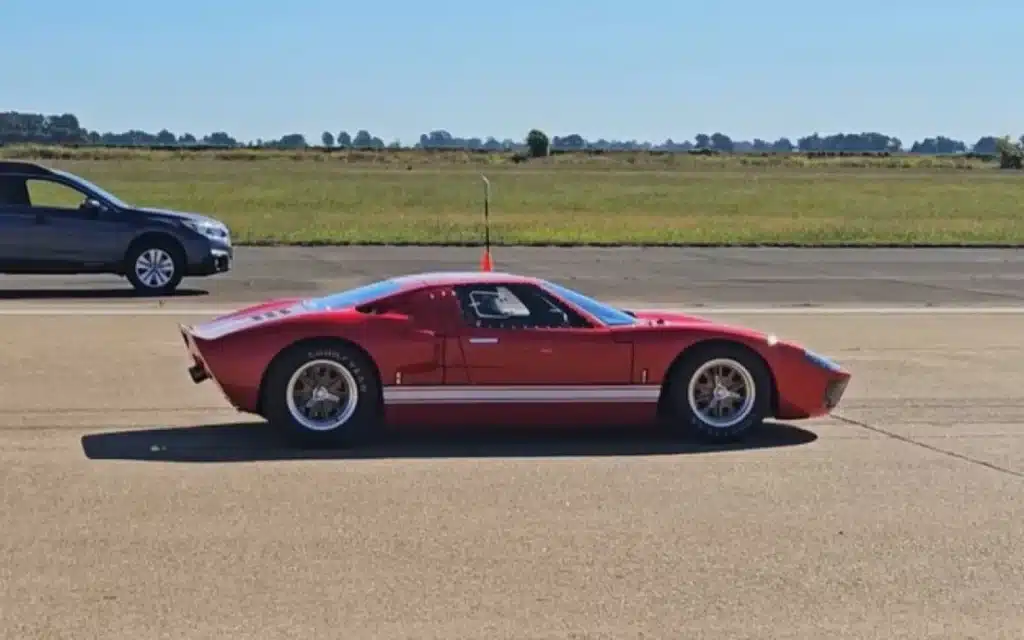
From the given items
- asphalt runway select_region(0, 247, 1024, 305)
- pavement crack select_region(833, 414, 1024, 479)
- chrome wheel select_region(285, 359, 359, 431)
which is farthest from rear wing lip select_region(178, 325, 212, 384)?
asphalt runway select_region(0, 247, 1024, 305)

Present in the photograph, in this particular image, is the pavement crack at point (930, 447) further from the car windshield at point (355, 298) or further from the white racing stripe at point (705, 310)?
the white racing stripe at point (705, 310)

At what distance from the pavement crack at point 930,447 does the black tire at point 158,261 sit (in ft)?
35.4

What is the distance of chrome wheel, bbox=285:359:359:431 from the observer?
8.88 meters

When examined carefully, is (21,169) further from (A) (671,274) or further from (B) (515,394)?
(B) (515,394)

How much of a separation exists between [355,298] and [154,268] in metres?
10.3

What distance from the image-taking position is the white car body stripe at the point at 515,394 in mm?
8969

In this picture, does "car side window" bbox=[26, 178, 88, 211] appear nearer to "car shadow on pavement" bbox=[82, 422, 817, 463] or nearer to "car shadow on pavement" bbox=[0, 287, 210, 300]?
"car shadow on pavement" bbox=[0, 287, 210, 300]

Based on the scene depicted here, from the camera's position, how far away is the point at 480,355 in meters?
9.03

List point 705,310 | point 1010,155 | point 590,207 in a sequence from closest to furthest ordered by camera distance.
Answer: point 705,310 < point 590,207 < point 1010,155

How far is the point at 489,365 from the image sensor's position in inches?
356

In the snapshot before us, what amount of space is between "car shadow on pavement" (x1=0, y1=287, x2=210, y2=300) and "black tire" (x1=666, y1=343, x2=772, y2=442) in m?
10.8

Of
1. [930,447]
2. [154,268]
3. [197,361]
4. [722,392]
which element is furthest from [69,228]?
[930,447]

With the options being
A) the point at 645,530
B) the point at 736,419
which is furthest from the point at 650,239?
the point at 645,530

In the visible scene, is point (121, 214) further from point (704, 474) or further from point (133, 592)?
point (133, 592)
